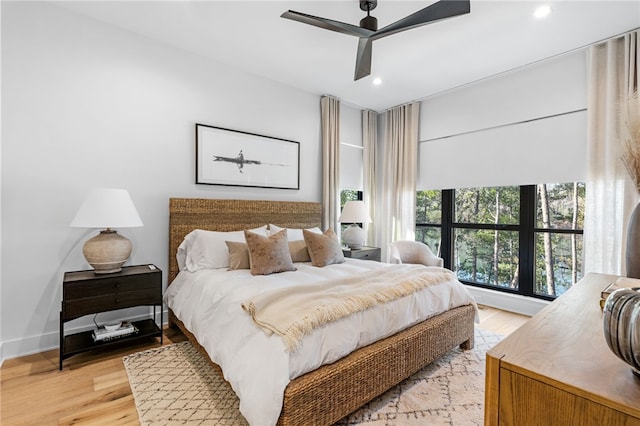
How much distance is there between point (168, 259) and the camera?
312cm

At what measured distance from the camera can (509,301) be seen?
366cm

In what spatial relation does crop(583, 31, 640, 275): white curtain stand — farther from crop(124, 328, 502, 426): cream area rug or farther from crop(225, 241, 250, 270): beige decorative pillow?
crop(225, 241, 250, 270): beige decorative pillow

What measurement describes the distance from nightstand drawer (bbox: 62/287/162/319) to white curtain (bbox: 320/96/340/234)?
2.39 m

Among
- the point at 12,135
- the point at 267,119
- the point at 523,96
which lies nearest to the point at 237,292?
the point at 12,135

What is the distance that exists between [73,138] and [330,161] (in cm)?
294

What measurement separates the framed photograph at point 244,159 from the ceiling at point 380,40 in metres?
0.83

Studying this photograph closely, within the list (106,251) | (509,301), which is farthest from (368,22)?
(509,301)

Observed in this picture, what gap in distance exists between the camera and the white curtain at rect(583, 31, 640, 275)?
2771mm

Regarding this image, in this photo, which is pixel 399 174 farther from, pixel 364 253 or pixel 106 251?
pixel 106 251

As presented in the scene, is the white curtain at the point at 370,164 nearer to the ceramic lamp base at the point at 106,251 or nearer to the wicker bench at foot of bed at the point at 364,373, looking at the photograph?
the wicker bench at foot of bed at the point at 364,373

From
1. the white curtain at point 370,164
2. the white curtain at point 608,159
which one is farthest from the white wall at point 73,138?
the white curtain at point 608,159

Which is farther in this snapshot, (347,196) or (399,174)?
(347,196)

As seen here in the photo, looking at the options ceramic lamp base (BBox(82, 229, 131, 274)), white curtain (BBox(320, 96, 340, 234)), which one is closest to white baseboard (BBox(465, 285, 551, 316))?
white curtain (BBox(320, 96, 340, 234))

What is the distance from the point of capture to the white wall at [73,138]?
240 centimetres
